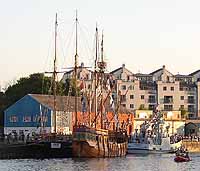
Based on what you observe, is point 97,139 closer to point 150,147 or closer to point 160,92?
point 150,147

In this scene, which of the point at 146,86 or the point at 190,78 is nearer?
the point at 146,86

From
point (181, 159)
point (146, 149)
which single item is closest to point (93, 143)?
point (181, 159)

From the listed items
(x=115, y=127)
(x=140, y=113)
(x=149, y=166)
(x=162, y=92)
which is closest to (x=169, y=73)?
(x=162, y=92)

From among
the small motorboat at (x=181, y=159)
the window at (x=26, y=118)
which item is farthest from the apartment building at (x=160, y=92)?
the small motorboat at (x=181, y=159)

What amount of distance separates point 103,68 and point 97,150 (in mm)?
17151

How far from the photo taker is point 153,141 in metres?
118

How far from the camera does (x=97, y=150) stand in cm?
9406

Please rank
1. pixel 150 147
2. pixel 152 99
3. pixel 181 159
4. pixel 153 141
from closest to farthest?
pixel 181 159, pixel 150 147, pixel 153 141, pixel 152 99

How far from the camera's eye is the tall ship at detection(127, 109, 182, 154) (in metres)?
116

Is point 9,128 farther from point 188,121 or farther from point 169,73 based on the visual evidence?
point 169,73

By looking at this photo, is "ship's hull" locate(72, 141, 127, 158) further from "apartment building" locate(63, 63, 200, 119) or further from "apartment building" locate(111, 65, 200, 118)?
"apartment building" locate(111, 65, 200, 118)

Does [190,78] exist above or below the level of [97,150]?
above

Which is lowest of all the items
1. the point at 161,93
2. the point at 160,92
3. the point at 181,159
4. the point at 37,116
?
the point at 181,159

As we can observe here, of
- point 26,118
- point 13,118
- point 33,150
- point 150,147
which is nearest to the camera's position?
point 33,150
